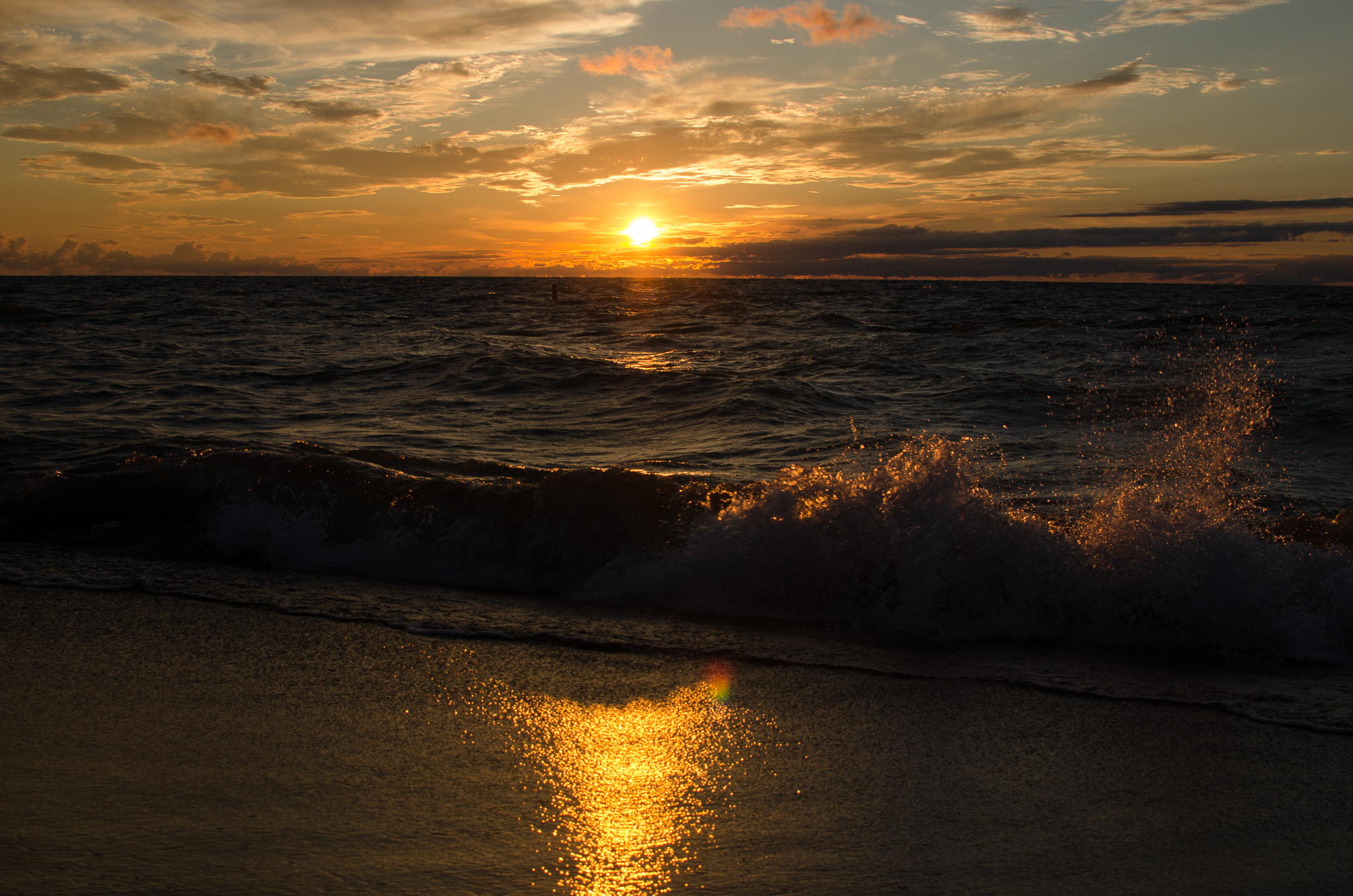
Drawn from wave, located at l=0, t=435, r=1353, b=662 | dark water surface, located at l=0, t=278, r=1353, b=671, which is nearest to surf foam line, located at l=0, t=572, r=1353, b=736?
dark water surface, located at l=0, t=278, r=1353, b=671

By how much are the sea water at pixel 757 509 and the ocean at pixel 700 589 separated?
0.03 metres

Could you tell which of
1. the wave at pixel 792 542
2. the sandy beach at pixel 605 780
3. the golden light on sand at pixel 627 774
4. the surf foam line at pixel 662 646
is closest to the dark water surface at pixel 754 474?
the wave at pixel 792 542

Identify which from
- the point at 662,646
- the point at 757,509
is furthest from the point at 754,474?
the point at 662,646

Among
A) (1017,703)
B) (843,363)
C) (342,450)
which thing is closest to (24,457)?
(342,450)

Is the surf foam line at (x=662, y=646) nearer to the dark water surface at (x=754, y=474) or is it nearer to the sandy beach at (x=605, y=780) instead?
the sandy beach at (x=605, y=780)

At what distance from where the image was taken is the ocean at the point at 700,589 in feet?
8.36

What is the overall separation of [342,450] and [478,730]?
4.98 metres

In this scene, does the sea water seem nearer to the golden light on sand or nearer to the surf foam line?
the surf foam line

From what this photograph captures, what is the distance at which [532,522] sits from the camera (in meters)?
5.42

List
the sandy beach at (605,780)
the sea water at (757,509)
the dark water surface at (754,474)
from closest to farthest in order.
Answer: the sandy beach at (605,780) → the sea water at (757,509) → the dark water surface at (754,474)

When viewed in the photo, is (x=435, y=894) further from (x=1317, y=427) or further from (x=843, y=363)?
(x=843, y=363)

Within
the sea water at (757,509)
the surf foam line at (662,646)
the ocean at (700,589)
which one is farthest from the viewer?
the sea water at (757,509)

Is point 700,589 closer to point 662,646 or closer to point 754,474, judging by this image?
point 662,646

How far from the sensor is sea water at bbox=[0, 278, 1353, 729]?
167 inches
